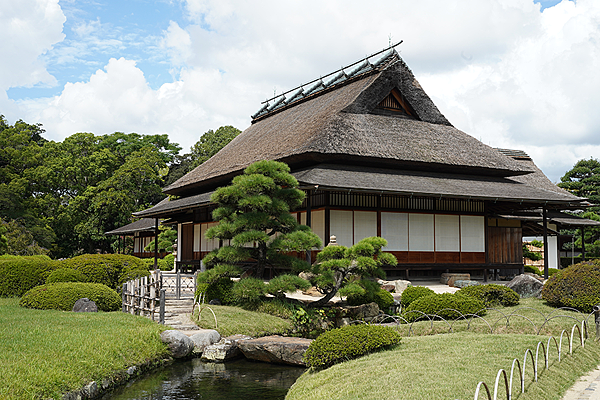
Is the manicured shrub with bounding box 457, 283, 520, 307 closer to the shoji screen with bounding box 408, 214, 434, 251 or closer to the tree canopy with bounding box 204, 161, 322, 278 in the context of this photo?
the tree canopy with bounding box 204, 161, 322, 278

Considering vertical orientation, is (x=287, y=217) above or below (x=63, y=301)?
above

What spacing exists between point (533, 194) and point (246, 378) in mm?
15254

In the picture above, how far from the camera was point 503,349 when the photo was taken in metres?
9.57

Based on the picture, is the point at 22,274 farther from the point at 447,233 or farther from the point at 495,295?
the point at 447,233

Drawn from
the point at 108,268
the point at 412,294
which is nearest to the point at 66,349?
the point at 108,268

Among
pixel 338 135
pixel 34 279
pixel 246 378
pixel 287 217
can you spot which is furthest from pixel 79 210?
pixel 246 378

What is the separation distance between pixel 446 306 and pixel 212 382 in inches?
267

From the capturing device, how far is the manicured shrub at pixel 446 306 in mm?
13766

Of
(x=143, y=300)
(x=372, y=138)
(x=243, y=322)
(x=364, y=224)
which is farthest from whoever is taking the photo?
(x=372, y=138)

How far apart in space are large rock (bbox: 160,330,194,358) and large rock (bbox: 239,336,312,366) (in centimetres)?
122

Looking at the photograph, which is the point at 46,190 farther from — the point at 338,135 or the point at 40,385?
the point at 40,385

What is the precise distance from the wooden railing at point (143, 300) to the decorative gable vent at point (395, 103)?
14.0 metres

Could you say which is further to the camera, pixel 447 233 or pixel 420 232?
pixel 447 233

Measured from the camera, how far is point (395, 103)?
24953 mm
